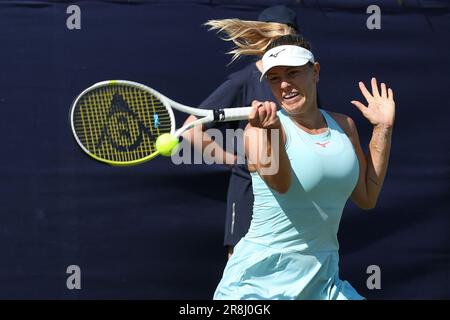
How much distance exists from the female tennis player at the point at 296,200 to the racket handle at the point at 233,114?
0.17ft

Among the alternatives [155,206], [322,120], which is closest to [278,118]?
[322,120]

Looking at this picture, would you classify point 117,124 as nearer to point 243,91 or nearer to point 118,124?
point 118,124

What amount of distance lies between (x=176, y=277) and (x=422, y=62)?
1.66 meters

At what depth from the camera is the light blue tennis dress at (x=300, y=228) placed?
3467 mm

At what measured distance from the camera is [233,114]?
136 inches

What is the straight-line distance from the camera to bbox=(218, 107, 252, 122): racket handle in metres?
3.41

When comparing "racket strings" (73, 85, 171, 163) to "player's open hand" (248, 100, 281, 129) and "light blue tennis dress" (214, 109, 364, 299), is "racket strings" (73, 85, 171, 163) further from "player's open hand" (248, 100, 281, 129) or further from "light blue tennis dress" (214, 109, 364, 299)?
"player's open hand" (248, 100, 281, 129)

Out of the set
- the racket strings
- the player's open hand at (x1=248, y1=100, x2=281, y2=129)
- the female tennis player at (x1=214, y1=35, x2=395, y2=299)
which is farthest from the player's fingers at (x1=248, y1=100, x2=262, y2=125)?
the racket strings

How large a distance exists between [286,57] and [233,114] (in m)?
0.27

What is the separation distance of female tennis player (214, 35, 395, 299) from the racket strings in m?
0.59

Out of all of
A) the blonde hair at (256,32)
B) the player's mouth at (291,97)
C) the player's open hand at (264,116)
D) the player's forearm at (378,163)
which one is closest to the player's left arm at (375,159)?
the player's forearm at (378,163)

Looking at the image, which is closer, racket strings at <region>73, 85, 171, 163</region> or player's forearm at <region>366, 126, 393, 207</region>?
player's forearm at <region>366, 126, 393, 207</region>

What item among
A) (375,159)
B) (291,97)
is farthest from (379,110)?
(291,97)

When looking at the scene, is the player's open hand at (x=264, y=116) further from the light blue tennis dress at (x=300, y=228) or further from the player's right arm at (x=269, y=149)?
the light blue tennis dress at (x=300, y=228)
